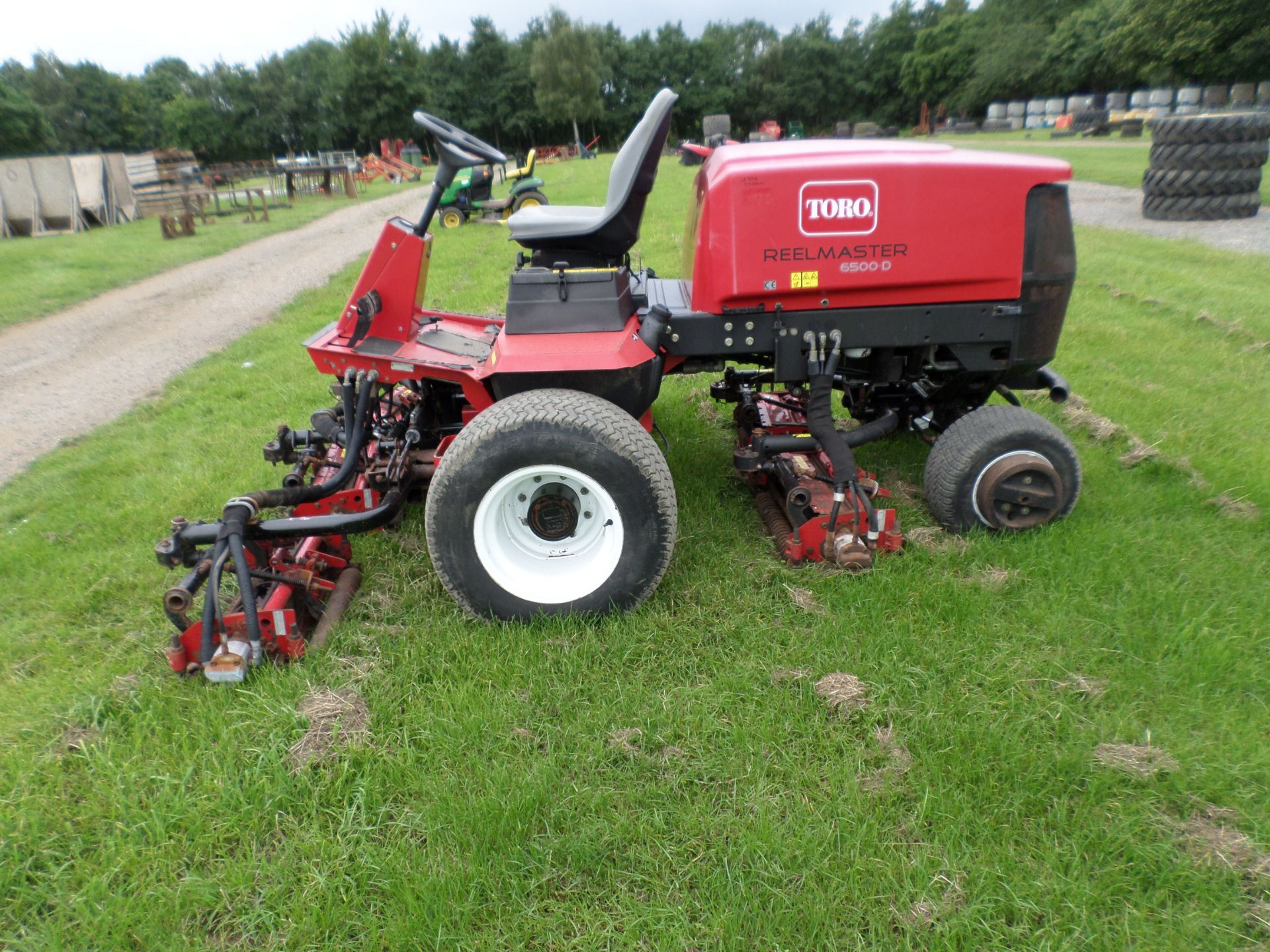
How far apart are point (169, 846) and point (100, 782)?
0.38m

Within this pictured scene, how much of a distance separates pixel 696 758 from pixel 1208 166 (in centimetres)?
1152

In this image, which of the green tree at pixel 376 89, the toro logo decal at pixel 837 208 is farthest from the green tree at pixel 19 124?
the toro logo decal at pixel 837 208

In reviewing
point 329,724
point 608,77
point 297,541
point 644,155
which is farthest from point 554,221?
point 608,77

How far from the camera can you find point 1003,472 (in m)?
3.16

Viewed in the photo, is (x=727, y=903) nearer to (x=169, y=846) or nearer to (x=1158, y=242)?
(x=169, y=846)

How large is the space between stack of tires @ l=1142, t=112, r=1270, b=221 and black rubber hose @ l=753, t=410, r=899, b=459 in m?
9.58

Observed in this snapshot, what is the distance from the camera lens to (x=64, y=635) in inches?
119

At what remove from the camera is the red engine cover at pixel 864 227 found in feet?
9.00

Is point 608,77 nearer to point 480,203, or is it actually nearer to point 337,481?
point 480,203

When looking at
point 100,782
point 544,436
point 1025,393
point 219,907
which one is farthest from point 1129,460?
point 100,782

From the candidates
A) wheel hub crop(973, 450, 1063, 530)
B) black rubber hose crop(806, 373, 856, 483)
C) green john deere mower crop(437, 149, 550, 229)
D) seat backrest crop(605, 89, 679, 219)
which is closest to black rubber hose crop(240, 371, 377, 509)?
seat backrest crop(605, 89, 679, 219)

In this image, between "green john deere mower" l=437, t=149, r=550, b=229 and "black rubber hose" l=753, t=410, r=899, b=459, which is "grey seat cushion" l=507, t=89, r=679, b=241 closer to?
"black rubber hose" l=753, t=410, r=899, b=459

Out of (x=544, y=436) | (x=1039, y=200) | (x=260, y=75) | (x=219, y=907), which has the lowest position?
(x=219, y=907)

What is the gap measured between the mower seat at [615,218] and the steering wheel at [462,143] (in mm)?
347
